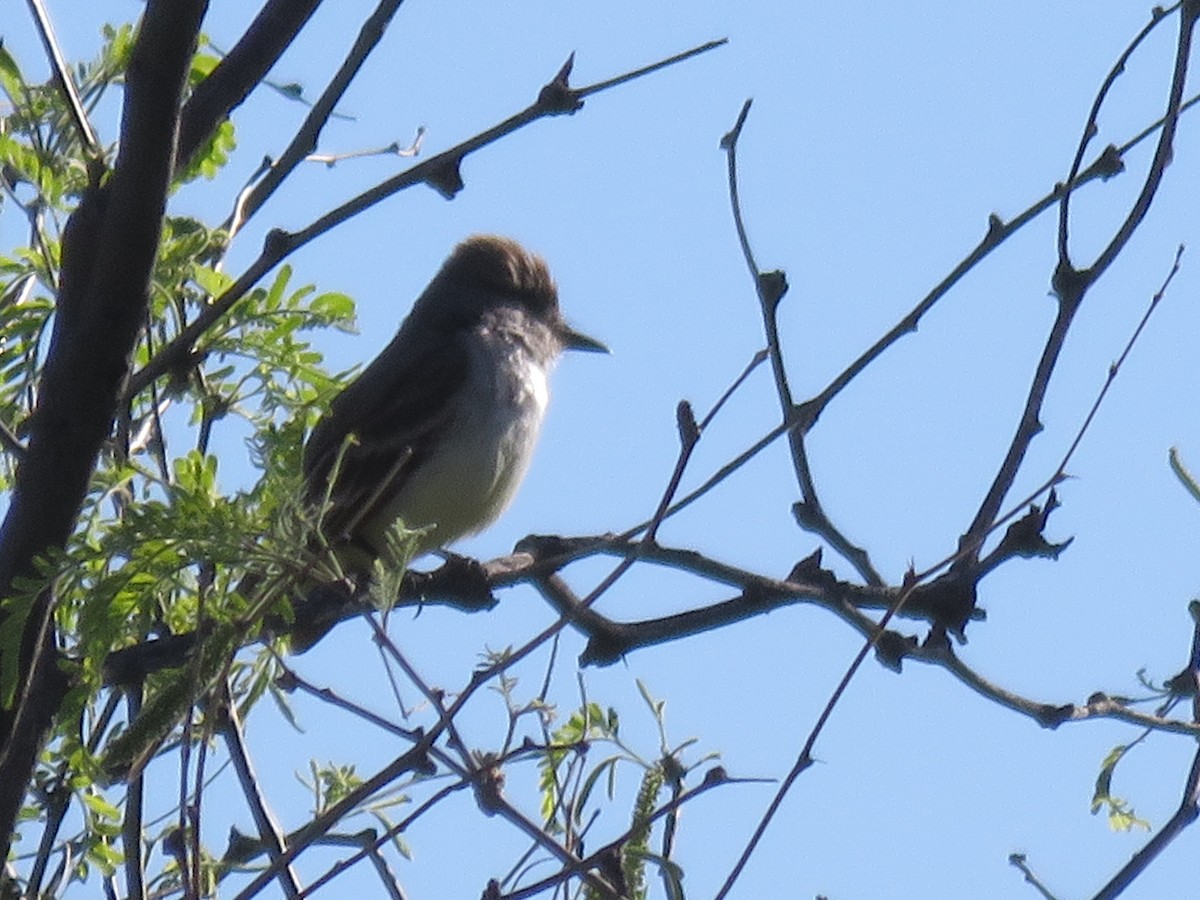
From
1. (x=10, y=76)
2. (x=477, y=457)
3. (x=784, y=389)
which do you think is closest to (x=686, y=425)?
(x=784, y=389)

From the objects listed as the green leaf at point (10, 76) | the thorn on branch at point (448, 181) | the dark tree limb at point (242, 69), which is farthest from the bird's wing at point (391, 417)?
the thorn on branch at point (448, 181)

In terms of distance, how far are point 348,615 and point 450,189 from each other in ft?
2.83

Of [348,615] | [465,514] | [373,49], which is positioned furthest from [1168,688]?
[465,514]

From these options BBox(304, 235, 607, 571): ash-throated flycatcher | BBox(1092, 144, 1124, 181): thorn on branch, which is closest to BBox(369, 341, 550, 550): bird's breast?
BBox(304, 235, 607, 571): ash-throated flycatcher

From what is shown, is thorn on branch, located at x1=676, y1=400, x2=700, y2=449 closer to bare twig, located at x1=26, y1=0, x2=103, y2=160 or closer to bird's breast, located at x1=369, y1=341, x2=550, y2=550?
bare twig, located at x1=26, y1=0, x2=103, y2=160

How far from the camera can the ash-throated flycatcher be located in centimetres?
583

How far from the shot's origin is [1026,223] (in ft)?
8.69

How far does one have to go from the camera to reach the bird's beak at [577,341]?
25.3ft

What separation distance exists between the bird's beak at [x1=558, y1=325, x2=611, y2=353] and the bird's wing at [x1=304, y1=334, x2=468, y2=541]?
947 millimetres

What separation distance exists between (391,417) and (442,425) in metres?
0.17

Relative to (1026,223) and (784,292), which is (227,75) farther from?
(1026,223)

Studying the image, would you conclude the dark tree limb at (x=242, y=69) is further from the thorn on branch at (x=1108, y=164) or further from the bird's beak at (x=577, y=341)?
the bird's beak at (x=577, y=341)

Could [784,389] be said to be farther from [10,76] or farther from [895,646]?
[10,76]

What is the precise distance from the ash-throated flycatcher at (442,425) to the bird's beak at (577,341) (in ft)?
0.97
